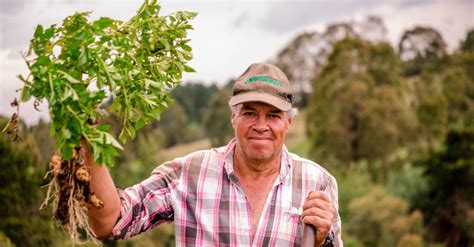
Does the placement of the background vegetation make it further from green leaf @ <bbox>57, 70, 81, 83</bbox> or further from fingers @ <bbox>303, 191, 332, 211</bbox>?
green leaf @ <bbox>57, 70, 81, 83</bbox>

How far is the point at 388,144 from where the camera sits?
1729 inches

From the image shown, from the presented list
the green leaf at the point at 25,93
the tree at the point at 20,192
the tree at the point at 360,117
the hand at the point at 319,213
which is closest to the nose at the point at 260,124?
the hand at the point at 319,213

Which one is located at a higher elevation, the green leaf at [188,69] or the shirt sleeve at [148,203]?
the green leaf at [188,69]

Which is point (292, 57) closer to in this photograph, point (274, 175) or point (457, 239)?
point (457, 239)

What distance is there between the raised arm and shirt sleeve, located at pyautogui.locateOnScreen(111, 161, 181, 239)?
0.07 meters

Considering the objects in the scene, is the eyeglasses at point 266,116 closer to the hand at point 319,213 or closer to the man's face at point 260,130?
the man's face at point 260,130

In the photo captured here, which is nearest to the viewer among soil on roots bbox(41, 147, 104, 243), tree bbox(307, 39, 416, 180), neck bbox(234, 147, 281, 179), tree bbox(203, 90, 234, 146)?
soil on roots bbox(41, 147, 104, 243)

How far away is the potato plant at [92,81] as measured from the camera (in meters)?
3.18

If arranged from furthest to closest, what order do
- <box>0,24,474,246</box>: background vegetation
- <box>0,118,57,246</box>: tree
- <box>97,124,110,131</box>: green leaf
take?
<box>0,24,474,246</box>: background vegetation → <box>0,118,57,246</box>: tree → <box>97,124,110,131</box>: green leaf

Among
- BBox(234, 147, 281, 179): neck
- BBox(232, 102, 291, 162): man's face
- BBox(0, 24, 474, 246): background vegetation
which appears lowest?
BBox(234, 147, 281, 179): neck

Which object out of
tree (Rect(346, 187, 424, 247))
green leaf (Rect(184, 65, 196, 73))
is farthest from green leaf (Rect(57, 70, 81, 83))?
tree (Rect(346, 187, 424, 247))

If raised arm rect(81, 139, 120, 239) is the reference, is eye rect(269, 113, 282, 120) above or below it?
above

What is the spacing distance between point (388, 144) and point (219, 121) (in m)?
17.5

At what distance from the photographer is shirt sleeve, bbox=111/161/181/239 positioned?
399cm
